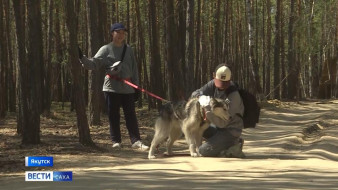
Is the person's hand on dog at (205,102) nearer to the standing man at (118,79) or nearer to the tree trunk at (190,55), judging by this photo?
the standing man at (118,79)

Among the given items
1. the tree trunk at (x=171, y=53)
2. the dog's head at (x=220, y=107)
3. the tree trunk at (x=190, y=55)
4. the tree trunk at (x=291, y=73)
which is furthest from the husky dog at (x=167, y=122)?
the tree trunk at (x=291, y=73)

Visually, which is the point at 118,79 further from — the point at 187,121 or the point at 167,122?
the point at 187,121

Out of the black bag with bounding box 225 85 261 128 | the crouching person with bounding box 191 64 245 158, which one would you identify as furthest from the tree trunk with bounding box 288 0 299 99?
the crouching person with bounding box 191 64 245 158

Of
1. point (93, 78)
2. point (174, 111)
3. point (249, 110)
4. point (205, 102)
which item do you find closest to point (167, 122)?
point (174, 111)

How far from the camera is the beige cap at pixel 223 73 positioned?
718 cm

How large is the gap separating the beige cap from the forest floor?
115 centimetres

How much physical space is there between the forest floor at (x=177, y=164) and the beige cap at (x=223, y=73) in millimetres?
1152

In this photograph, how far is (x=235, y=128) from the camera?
24.2 feet

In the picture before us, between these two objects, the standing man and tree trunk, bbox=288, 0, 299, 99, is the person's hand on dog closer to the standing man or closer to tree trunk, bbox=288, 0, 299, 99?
the standing man

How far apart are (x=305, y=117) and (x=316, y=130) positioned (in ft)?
10.9

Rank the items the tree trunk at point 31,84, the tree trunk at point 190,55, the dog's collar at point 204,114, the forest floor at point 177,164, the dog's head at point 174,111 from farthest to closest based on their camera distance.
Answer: the tree trunk at point 190,55
the tree trunk at point 31,84
the dog's head at point 174,111
the dog's collar at point 204,114
the forest floor at point 177,164

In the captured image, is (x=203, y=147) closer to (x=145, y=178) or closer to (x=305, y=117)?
(x=145, y=178)

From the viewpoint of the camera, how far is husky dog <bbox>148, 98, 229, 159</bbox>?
23.1 feet

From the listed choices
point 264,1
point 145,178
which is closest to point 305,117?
point 145,178
